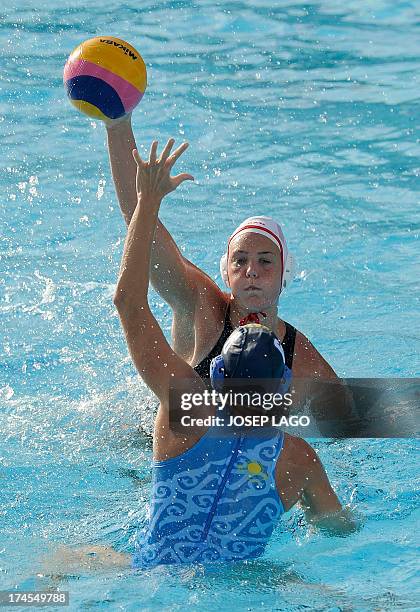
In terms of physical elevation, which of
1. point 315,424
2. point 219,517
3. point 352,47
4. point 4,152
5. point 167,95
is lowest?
point 219,517

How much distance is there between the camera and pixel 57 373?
5781mm

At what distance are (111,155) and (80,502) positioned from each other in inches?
59.6

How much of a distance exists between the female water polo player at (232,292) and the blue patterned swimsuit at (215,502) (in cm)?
53

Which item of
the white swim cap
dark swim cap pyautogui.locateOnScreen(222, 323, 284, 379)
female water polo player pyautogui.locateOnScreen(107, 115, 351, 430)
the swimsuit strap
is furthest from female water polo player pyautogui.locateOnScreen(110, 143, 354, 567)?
the swimsuit strap

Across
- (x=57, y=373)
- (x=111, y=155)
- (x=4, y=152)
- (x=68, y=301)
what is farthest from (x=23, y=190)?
(x=111, y=155)

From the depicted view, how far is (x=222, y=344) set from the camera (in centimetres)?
409

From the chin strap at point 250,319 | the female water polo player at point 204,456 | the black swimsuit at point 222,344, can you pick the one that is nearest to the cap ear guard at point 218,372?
the female water polo player at point 204,456

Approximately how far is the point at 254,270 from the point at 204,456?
814mm

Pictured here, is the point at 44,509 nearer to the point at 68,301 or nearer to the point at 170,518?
the point at 170,518

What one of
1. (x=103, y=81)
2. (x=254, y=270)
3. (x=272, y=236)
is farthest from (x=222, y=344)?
(x=103, y=81)

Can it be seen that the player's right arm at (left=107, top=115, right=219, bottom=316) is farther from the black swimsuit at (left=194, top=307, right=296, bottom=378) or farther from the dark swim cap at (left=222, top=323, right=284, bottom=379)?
the dark swim cap at (left=222, top=323, right=284, bottom=379)

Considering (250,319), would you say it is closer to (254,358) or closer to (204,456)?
(204,456)

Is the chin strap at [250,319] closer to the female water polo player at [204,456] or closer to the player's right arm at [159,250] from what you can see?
the female water polo player at [204,456]

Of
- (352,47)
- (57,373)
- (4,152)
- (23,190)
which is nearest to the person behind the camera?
(57,373)
